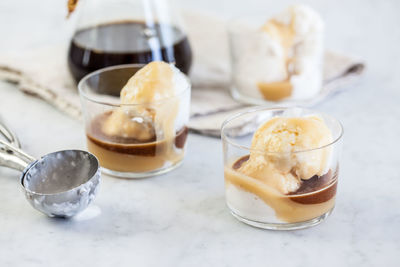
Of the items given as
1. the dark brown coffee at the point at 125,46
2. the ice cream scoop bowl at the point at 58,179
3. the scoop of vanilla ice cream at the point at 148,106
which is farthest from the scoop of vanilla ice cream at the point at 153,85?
the dark brown coffee at the point at 125,46

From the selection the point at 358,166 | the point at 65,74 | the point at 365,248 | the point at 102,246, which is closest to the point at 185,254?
the point at 102,246

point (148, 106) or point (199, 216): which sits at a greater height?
point (148, 106)

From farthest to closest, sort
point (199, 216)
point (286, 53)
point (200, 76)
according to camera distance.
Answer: point (200, 76) → point (286, 53) → point (199, 216)

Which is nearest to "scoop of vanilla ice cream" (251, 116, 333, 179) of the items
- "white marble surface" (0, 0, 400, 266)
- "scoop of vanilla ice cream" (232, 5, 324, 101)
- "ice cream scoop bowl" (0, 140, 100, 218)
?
"white marble surface" (0, 0, 400, 266)

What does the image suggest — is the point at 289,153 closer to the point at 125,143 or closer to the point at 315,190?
the point at 315,190

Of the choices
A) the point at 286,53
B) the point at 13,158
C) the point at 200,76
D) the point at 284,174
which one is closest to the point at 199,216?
the point at 284,174

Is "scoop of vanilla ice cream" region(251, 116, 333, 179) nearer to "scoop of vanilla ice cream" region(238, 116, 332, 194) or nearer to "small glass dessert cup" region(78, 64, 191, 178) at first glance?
"scoop of vanilla ice cream" region(238, 116, 332, 194)

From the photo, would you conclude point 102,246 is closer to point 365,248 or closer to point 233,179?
point 233,179
